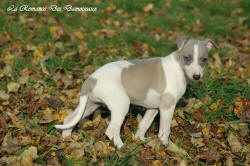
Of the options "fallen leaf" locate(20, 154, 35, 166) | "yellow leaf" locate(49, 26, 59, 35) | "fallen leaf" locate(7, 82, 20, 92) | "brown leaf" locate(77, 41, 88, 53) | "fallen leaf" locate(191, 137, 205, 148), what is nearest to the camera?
"fallen leaf" locate(20, 154, 35, 166)

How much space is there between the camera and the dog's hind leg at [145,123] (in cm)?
381

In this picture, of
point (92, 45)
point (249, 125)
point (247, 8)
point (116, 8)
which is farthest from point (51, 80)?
point (247, 8)

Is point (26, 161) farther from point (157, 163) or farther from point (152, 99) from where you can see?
point (152, 99)

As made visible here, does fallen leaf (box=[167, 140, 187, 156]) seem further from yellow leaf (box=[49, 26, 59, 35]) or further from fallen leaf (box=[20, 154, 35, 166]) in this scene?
yellow leaf (box=[49, 26, 59, 35])

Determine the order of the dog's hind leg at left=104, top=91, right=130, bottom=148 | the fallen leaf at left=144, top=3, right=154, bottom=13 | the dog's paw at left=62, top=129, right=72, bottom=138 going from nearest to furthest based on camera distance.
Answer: the dog's hind leg at left=104, top=91, right=130, bottom=148 < the dog's paw at left=62, top=129, right=72, bottom=138 < the fallen leaf at left=144, top=3, right=154, bottom=13

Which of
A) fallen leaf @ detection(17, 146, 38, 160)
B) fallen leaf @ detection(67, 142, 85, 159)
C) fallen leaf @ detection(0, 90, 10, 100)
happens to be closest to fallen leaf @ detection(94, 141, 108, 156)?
fallen leaf @ detection(67, 142, 85, 159)

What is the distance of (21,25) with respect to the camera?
6117mm

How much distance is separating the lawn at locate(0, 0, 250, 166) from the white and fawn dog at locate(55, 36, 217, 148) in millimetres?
240

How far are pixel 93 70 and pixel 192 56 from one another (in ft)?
6.68

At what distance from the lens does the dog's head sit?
11.3 feet

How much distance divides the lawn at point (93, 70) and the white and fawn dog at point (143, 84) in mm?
240

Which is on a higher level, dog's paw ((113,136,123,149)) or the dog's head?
the dog's head

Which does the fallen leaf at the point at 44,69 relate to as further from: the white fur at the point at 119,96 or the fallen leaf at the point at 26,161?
the fallen leaf at the point at 26,161

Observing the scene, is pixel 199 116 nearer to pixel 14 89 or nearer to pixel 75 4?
pixel 14 89
